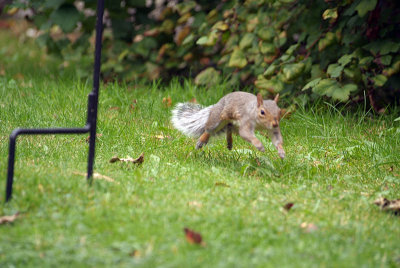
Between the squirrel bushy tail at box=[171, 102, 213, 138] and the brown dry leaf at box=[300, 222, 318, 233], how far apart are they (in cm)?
138

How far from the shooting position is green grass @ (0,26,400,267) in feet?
7.42

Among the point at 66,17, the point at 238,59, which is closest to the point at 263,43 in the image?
the point at 238,59

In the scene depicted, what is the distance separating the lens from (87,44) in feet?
20.3

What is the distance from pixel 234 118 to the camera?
137 inches

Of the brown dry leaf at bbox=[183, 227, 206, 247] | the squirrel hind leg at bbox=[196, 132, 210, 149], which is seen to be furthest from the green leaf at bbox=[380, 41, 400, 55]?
the brown dry leaf at bbox=[183, 227, 206, 247]

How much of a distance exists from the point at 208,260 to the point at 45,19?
192 inches

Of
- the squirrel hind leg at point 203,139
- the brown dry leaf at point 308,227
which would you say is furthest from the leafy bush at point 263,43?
the brown dry leaf at point 308,227

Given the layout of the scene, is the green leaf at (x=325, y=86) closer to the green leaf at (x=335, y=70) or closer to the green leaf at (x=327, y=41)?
the green leaf at (x=335, y=70)

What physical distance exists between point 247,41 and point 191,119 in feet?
4.70

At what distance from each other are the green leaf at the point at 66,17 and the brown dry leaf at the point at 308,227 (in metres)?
4.01

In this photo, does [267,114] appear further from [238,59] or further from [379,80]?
[238,59]

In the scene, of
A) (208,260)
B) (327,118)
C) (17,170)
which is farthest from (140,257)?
(327,118)

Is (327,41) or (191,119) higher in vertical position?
(327,41)

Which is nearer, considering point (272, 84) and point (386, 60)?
point (386, 60)
